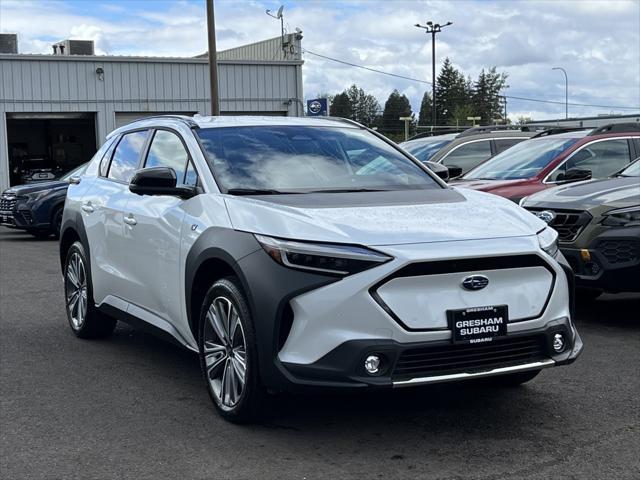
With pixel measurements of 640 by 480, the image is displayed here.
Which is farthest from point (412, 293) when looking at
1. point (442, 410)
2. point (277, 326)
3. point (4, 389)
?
point (4, 389)

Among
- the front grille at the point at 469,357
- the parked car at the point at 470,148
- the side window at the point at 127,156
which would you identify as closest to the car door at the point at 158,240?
the side window at the point at 127,156

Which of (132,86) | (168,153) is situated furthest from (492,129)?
(132,86)

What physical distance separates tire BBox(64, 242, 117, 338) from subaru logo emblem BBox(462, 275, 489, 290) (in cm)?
361

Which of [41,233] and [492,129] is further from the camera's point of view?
[41,233]

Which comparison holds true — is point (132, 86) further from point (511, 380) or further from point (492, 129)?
point (511, 380)

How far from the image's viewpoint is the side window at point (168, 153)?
560cm

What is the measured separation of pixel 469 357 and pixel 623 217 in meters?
3.51

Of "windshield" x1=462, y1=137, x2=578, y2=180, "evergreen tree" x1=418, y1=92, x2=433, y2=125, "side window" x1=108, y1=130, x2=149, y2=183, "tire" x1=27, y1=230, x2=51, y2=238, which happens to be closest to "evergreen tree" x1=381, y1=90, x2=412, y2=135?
"evergreen tree" x1=418, y1=92, x2=433, y2=125

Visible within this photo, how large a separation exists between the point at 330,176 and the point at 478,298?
4.99ft

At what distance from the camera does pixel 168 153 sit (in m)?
5.89

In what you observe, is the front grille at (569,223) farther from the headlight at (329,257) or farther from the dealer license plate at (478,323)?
the headlight at (329,257)

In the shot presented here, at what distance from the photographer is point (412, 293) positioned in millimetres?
4168

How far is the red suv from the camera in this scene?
9.41m

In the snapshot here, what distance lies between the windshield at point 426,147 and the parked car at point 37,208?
647 centimetres
